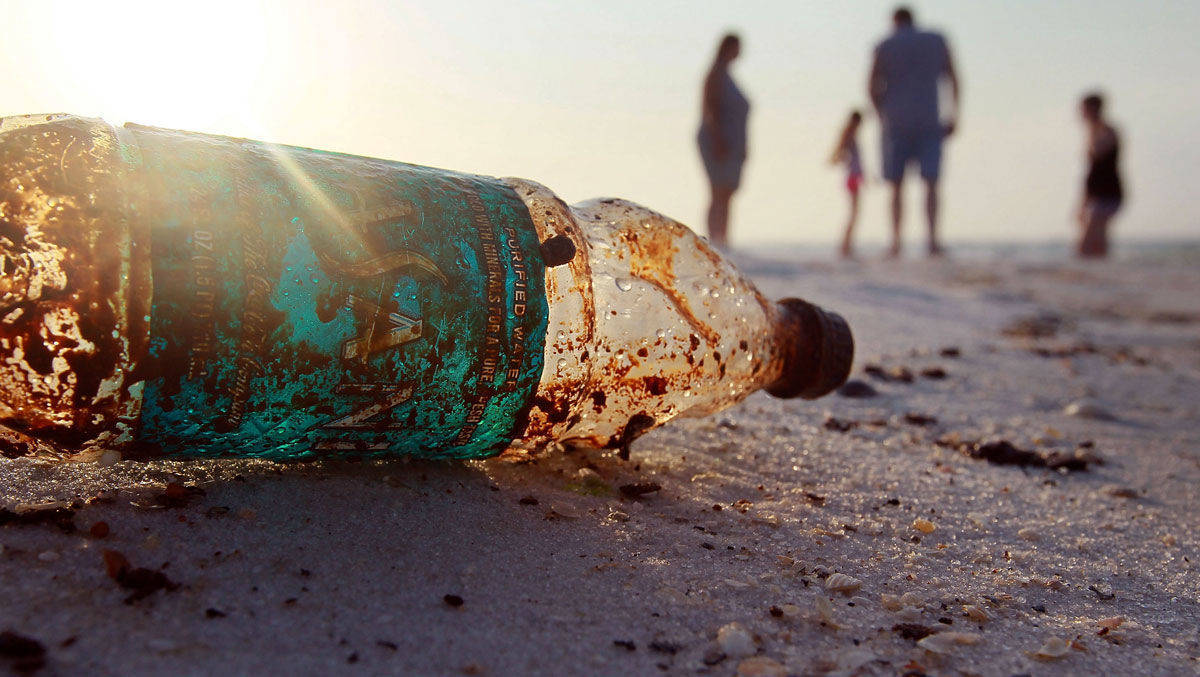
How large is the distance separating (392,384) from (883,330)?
3766 mm

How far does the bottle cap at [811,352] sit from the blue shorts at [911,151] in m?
7.50

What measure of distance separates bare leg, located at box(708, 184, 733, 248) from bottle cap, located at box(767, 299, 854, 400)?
5.99 metres

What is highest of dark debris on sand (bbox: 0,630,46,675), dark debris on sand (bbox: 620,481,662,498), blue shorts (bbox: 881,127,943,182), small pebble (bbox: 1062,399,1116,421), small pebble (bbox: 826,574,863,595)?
blue shorts (bbox: 881,127,943,182)

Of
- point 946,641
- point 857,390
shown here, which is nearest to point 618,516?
point 946,641

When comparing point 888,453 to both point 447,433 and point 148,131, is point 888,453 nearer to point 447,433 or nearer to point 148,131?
point 447,433

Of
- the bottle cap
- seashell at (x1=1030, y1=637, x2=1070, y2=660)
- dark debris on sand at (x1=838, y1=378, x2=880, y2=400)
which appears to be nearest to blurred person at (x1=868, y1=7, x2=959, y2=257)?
dark debris on sand at (x1=838, y1=378, x2=880, y2=400)

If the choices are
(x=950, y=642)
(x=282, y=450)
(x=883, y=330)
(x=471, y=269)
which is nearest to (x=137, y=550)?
(x=282, y=450)

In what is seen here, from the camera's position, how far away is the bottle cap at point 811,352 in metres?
2.14

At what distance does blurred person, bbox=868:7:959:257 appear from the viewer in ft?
28.8

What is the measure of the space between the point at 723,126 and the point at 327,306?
6.80 meters

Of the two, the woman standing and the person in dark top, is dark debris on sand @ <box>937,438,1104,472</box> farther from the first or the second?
the person in dark top

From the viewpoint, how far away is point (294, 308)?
143 cm

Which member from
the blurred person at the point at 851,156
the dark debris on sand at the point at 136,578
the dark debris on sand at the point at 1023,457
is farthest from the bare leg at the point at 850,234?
the dark debris on sand at the point at 136,578

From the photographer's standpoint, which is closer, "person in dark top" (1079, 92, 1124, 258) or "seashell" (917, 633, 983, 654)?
"seashell" (917, 633, 983, 654)
